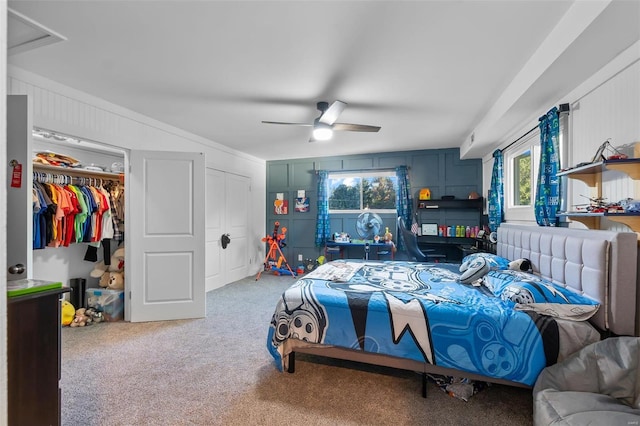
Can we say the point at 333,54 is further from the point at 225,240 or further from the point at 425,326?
the point at 225,240

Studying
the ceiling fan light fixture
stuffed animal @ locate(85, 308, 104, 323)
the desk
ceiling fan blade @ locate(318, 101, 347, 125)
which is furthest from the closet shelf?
the desk

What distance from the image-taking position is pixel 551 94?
7.80 feet

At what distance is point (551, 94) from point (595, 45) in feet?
2.48

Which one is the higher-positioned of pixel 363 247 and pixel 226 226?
pixel 226 226

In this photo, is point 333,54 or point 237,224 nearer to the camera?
point 333,54

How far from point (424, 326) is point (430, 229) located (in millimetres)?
3418

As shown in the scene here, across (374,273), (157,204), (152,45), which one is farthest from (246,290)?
(152,45)

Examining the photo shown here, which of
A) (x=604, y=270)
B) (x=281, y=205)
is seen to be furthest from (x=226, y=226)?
(x=604, y=270)

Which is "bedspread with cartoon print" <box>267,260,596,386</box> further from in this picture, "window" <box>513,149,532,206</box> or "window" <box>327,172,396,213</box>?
"window" <box>327,172,396,213</box>

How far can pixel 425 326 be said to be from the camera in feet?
6.05

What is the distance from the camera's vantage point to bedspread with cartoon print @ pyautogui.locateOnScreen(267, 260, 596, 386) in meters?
1.69

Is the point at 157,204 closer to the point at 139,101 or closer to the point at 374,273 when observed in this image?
the point at 139,101

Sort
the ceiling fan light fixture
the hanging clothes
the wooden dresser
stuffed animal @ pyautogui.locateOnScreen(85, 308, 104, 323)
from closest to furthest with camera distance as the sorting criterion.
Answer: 1. the wooden dresser
2. the hanging clothes
3. the ceiling fan light fixture
4. stuffed animal @ pyautogui.locateOnScreen(85, 308, 104, 323)

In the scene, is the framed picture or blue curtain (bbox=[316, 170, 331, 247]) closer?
the framed picture
